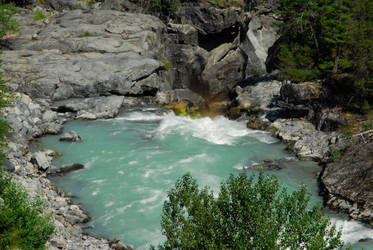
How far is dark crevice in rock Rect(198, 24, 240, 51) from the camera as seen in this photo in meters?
56.5

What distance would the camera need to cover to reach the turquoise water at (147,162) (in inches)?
698

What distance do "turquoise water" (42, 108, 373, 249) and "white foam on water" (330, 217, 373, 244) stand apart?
0.05 meters

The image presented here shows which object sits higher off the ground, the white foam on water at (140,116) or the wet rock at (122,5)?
the wet rock at (122,5)

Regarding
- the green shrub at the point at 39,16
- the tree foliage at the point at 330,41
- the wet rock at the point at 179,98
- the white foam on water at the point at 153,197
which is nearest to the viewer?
the white foam on water at the point at 153,197

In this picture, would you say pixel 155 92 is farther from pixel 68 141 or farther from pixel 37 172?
pixel 37 172

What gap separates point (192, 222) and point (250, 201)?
85.8 inches

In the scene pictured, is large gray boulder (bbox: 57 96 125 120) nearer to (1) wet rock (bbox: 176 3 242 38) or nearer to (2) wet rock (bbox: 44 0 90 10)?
(1) wet rock (bbox: 176 3 242 38)

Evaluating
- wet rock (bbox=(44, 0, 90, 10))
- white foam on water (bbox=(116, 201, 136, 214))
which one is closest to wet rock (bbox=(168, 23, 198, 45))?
wet rock (bbox=(44, 0, 90, 10))

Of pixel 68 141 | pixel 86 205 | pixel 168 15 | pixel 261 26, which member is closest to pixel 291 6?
pixel 261 26

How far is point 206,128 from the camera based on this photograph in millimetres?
34906

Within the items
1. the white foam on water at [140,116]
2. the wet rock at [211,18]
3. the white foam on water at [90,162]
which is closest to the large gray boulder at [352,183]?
the white foam on water at [90,162]

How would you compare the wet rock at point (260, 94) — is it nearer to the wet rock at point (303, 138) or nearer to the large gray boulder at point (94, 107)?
the wet rock at point (303, 138)

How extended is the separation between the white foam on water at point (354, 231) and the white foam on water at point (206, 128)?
14.4 m

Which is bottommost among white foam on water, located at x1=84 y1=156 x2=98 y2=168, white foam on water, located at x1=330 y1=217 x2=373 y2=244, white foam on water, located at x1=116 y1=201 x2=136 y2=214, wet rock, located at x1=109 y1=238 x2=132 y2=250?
white foam on water, located at x1=84 y1=156 x2=98 y2=168
